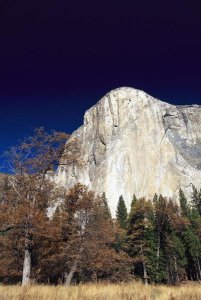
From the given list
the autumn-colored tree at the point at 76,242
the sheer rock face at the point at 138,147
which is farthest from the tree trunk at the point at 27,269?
the sheer rock face at the point at 138,147

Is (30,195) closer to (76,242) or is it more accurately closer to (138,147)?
(76,242)

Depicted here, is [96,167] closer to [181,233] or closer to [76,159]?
[181,233]

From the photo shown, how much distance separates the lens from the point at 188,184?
117 m

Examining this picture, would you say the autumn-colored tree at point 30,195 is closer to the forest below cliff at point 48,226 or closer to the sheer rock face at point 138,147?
the forest below cliff at point 48,226

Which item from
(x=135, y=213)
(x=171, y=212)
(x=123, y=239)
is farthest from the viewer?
(x=123, y=239)

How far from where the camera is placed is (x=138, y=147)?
128000 millimetres

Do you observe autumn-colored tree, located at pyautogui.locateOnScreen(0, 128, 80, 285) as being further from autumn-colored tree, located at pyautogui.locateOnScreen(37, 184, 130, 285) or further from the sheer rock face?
the sheer rock face

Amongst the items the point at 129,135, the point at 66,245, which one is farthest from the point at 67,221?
the point at 129,135

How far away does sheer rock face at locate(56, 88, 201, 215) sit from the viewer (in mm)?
118875

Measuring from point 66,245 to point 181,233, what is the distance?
40367 mm

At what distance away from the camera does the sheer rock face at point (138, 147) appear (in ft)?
390

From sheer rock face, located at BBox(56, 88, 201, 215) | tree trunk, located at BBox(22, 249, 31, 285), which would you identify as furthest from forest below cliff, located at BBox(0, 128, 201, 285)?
sheer rock face, located at BBox(56, 88, 201, 215)

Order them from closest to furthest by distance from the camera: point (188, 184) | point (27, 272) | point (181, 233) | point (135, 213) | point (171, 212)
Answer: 1. point (27, 272)
2. point (135, 213)
3. point (171, 212)
4. point (181, 233)
5. point (188, 184)

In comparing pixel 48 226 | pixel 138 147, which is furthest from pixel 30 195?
pixel 138 147
